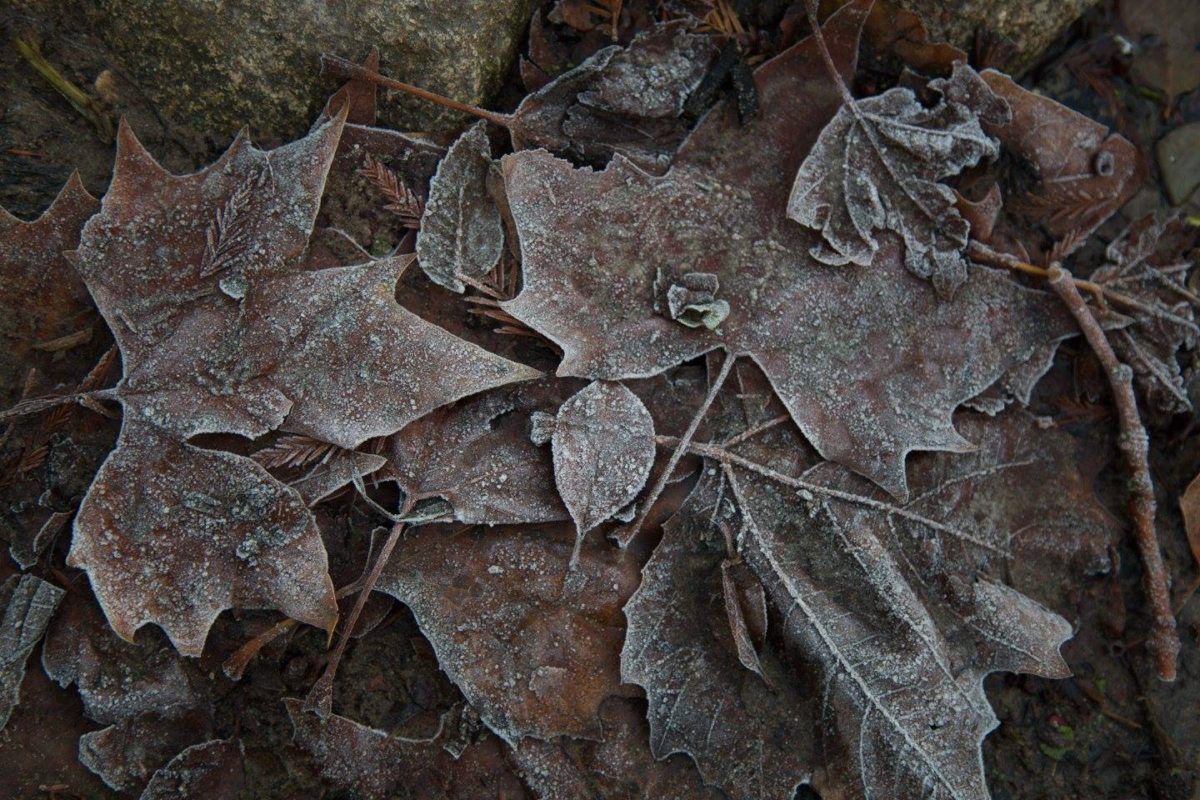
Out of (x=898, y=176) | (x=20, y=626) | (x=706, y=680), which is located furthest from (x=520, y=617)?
(x=898, y=176)

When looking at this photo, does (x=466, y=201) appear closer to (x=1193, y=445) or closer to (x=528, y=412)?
(x=528, y=412)

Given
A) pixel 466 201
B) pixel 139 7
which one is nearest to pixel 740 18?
pixel 466 201

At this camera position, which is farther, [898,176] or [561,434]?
[898,176]

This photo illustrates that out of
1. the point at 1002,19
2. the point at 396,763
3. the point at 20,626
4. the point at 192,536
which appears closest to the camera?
the point at 192,536

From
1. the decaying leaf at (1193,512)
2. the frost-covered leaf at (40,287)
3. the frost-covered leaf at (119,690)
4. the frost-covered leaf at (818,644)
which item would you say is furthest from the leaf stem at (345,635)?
the decaying leaf at (1193,512)

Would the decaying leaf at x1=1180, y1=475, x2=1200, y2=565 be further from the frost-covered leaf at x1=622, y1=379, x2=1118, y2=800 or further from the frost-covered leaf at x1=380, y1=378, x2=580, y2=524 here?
Answer: the frost-covered leaf at x1=380, y1=378, x2=580, y2=524

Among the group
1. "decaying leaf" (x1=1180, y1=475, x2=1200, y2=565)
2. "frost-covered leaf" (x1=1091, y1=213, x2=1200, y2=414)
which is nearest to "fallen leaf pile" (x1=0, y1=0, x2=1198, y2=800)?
"frost-covered leaf" (x1=1091, y1=213, x2=1200, y2=414)

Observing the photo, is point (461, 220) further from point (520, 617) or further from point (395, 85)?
point (520, 617)
